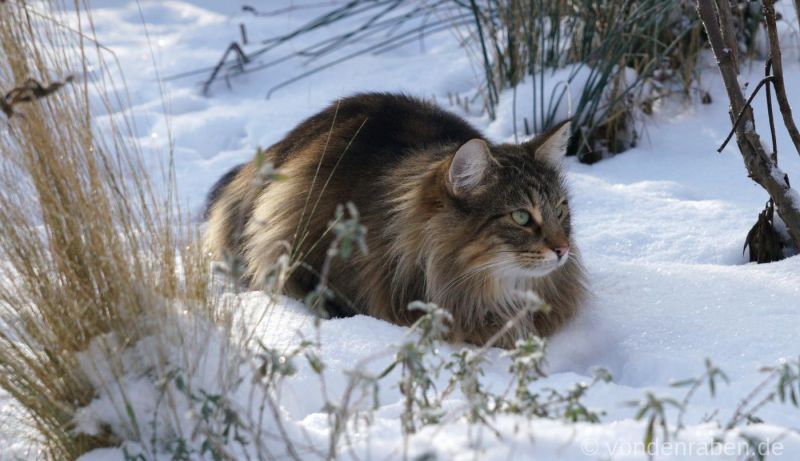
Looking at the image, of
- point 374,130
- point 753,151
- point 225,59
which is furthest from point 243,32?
point 753,151

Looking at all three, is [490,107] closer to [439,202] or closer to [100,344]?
[439,202]

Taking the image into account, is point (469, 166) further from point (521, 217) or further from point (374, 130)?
point (374, 130)

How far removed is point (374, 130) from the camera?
338 cm

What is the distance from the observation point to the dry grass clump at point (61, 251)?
7.00 feet

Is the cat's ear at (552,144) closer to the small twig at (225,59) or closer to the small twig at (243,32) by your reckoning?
the small twig at (225,59)

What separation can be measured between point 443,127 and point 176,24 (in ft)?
11.0

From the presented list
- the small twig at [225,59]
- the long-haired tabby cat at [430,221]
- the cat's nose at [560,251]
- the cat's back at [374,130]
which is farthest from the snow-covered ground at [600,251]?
the cat's back at [374,130]

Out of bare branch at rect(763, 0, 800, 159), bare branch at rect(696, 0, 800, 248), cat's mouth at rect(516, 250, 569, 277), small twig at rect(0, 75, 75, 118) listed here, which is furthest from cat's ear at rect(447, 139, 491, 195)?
small twig at rect(0, 75, 75, 118)

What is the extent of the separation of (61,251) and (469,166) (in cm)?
118

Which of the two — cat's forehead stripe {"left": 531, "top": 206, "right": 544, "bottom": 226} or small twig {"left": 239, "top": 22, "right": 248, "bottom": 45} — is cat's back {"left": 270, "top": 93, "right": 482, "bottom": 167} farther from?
small twig {"left": 239, "top": 22, "right": 248, "bottom": 45}

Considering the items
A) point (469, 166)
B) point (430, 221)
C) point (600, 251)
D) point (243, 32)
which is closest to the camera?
point (469, 166)

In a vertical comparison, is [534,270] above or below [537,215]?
below

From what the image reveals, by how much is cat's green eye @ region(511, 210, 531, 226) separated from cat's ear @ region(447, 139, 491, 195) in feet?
0.44

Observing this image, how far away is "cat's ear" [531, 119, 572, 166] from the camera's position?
3084mm
